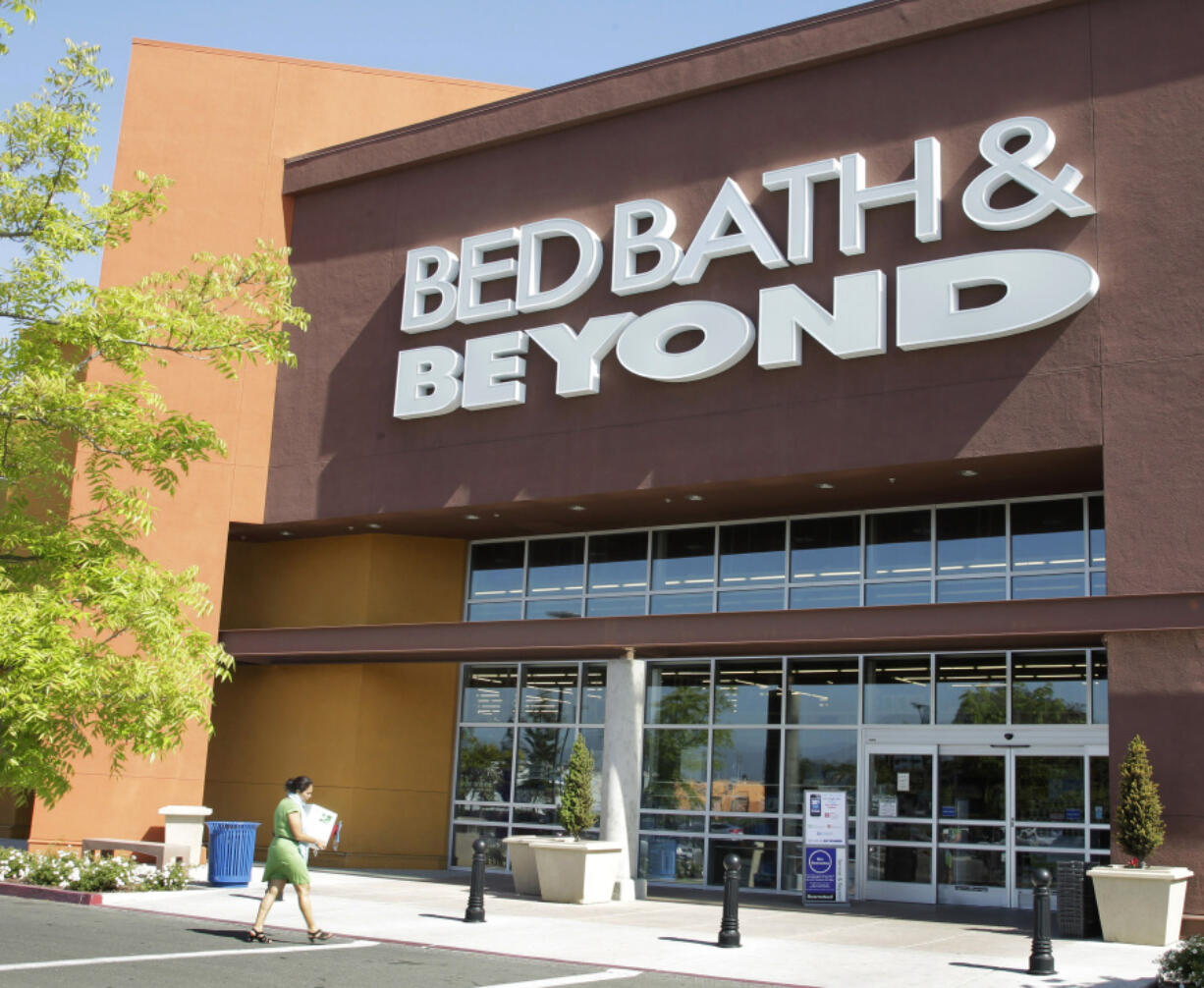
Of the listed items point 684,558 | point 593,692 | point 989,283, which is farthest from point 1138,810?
point 593,692

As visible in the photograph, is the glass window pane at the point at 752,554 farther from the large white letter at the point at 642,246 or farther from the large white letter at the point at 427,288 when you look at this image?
the large white letter at the point at 427,288

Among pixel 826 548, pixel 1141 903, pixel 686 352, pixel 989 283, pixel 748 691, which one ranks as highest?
pixel 989 283

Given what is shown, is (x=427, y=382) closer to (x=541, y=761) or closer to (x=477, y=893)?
(x=541, y=761)

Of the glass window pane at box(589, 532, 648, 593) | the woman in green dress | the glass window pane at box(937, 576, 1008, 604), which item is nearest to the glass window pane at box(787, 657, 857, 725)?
the glass window pane at box(937, 576, 1008, 604)

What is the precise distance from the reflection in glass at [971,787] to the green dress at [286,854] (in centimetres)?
1090

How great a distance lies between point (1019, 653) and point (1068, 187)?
7.14 meters

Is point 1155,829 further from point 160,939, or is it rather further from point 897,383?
point 160,939

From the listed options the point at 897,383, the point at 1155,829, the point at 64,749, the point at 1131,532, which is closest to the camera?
the point at 64,749

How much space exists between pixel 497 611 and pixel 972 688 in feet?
31.0

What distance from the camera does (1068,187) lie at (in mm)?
18828

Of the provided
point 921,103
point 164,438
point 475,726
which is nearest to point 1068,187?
point 921,103

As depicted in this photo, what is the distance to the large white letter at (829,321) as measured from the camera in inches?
786

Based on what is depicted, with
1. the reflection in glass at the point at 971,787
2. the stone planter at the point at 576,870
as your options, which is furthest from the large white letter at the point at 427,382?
the reflection in glass at the point at 971,787

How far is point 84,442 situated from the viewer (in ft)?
49.2
